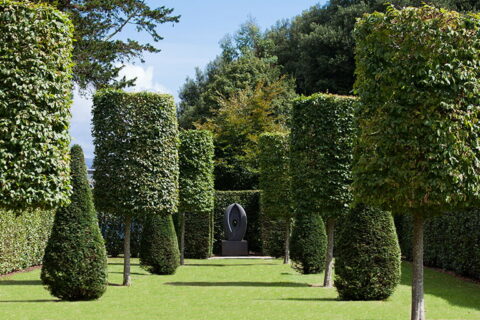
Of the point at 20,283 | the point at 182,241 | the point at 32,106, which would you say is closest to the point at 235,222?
the point at 182,241

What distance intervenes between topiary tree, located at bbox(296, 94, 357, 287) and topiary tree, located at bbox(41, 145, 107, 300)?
627cm

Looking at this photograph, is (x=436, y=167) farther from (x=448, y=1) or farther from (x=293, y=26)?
(x=293, y=26)

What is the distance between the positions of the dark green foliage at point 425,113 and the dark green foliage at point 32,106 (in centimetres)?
515

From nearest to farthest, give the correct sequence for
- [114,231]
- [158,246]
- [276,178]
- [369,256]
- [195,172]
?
[369,256], [158,246], [195,172], [276,178], [114,231]

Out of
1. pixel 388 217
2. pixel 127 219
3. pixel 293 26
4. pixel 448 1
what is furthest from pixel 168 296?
pixel 293 26

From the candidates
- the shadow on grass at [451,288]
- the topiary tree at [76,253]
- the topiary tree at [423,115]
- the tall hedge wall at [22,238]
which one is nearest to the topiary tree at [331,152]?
the shadow on grass at [451,288]

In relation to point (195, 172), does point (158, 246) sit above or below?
below

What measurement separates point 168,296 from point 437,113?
8.65 meters

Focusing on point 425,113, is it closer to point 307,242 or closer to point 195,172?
point 307,242

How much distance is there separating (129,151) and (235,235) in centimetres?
1431

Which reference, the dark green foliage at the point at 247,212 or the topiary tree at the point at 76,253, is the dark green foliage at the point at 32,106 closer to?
the topiary tree at the point at 76,253

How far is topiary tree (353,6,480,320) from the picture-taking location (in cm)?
1032

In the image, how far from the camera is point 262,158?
2759 cm

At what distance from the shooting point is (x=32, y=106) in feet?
33.1
